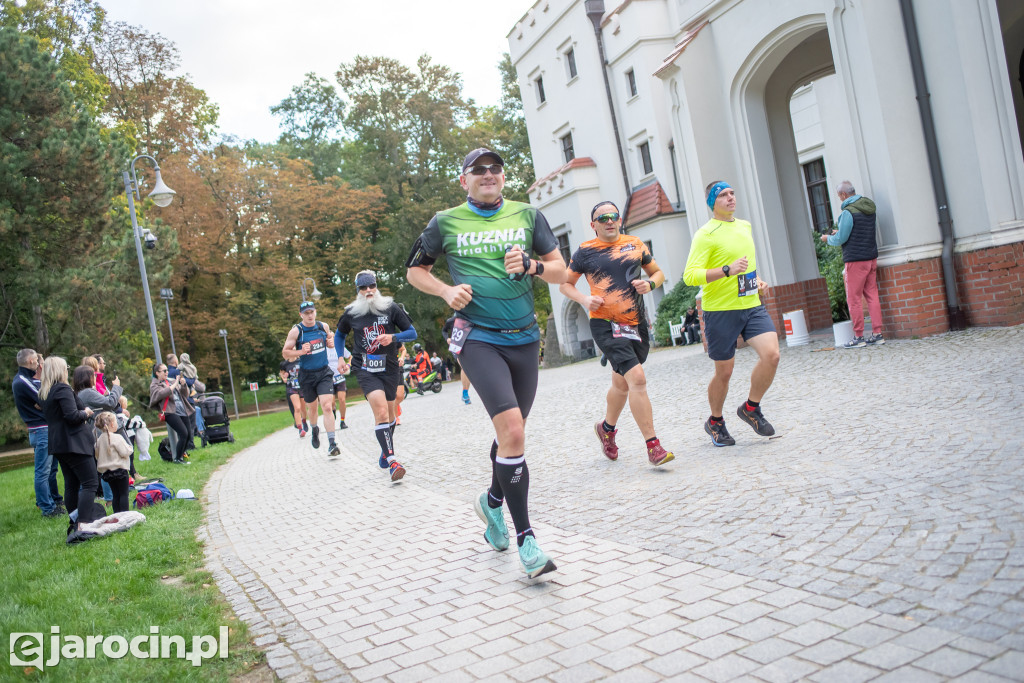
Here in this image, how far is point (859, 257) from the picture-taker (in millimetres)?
11906

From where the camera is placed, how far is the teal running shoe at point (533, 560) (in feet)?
13.6

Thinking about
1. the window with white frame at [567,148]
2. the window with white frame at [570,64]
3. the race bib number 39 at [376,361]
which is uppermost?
the window with white frame at [570,64]

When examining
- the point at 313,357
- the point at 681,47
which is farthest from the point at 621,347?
the point at 681,47

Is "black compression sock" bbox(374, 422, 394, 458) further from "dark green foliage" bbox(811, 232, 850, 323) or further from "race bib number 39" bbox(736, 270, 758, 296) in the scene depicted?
"dark green foliage" bbox(811, 232, 850, 323)

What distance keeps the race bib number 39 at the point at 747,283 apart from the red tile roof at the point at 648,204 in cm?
2094

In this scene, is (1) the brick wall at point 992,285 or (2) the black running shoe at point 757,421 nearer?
(2) the black running shoe at point 757,421

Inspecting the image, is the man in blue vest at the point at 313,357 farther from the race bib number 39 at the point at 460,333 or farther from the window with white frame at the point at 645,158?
the window with white frame at the point at 645,158

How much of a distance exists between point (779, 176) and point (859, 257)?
15.7ft

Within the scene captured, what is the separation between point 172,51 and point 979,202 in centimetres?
3640

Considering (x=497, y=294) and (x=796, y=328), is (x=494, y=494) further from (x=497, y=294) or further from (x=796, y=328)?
(x=796, y=328)

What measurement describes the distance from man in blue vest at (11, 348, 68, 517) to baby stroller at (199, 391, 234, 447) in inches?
302

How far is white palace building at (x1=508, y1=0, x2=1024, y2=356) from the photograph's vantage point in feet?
36.6

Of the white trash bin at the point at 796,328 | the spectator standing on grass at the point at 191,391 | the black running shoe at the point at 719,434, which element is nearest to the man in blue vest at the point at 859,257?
the white trash bin at the point at 796,328

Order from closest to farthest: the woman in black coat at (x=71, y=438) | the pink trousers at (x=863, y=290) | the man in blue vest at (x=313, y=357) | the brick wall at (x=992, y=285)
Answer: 1. the woman in black coat at (x=71, y=438)
2. the brick wall at (x=992, y=285)
3. the man in blue vest at (x=313, y=357)
4. the pink trousers at (x=863, y=290)
